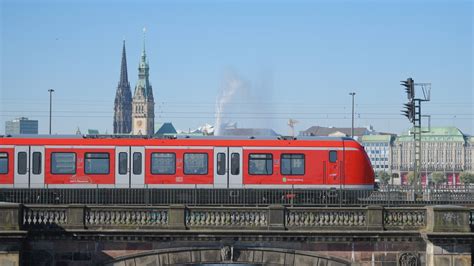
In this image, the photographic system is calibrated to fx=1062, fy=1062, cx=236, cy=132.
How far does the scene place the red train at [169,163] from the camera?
4447cm

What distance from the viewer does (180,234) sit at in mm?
31484

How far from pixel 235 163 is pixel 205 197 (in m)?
2.00

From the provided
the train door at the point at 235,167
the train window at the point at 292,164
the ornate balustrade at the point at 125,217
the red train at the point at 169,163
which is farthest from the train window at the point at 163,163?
the ornate balustrade at the point at 125,217

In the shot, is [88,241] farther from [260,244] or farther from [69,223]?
[260,244]

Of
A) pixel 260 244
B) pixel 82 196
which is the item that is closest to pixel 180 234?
pixel 260 244

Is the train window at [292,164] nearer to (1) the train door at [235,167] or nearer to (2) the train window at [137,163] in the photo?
(1) the train door at [235,167]

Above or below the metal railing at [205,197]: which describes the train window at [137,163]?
above

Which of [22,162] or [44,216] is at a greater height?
[22,162]

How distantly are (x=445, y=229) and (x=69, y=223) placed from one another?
36.6ft

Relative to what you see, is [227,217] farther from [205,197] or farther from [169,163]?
[169,163]

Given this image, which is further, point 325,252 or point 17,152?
point 17,152

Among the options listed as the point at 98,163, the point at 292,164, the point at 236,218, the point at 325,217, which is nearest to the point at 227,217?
the point at 236,218

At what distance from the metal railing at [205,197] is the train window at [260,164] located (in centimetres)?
82

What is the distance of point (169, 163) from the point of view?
45375 mm
